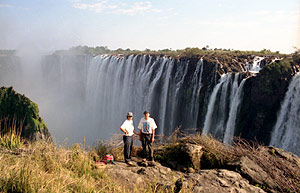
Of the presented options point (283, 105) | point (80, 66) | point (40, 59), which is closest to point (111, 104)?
point (80, 66)

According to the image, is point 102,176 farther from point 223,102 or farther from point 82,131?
point 82,131

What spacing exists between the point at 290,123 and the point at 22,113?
31641 millimetres

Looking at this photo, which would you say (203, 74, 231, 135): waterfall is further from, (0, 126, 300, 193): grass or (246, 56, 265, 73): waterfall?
(0, 126, 300, 193): grass

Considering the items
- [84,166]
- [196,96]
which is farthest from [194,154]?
[196,96]

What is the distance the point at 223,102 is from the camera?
15.9m

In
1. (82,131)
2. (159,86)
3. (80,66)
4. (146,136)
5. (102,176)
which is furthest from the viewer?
(80,66)

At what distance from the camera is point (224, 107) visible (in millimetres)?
16000

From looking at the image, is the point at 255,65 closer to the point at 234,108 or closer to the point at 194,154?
the point at 234,108

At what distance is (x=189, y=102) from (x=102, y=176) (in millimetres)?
16854

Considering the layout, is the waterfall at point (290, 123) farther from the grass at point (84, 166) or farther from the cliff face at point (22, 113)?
the cliff face at point (22, 113)

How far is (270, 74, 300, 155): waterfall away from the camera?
12227mm

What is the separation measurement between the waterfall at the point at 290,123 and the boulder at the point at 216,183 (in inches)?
412

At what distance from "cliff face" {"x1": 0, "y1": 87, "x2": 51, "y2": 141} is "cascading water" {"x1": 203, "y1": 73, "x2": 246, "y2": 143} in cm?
2182

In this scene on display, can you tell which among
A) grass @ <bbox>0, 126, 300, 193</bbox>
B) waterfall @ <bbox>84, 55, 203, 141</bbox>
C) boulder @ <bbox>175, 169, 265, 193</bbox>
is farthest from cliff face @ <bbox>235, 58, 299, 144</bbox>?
boulder @ <bbox>175, 169, 265, 193</bbox>
